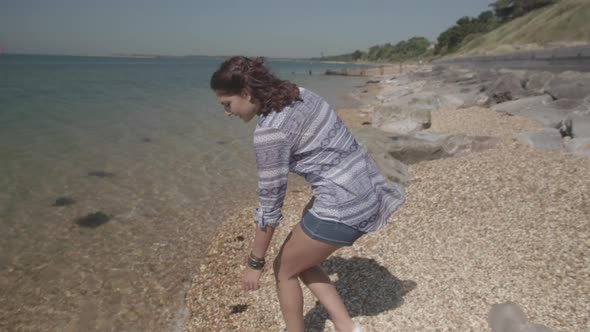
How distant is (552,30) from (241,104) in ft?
187

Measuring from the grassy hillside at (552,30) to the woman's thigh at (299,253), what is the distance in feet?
157

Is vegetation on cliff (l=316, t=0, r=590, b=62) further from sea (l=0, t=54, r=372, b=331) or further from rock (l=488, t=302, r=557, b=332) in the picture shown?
rock (l=488, t=302, r=557, b=332)

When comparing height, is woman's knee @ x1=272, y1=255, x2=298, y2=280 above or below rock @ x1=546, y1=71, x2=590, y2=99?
below

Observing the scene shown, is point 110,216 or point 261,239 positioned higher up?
point 261,239

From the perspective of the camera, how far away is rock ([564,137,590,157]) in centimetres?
609

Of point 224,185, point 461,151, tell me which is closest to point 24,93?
point 224,185

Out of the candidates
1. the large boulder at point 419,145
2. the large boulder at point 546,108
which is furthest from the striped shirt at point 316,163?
the large boulder at point 546,108

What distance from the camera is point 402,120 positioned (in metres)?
11.6

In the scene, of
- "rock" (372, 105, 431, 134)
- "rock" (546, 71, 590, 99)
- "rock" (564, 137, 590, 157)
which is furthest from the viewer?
"rock" (372, 105, 431, 134)

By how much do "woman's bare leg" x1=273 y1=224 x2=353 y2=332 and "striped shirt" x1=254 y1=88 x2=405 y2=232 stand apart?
213mm

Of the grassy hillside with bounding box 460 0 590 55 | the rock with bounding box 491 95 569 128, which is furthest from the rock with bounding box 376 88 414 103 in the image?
the grassy hillside with bounding box 460 0 590 55

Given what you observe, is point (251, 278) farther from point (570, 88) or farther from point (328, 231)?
point (570, 88)

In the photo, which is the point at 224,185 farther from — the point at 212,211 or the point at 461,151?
the point at 461,151

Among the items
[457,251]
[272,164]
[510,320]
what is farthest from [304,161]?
[457,251]
